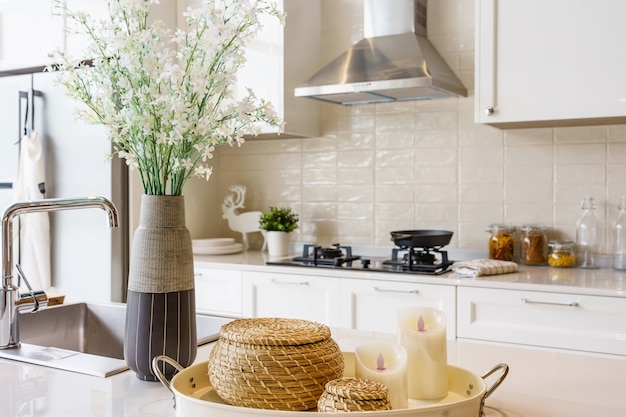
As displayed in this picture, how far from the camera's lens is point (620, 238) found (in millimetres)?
2926

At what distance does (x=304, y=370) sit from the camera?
930mm

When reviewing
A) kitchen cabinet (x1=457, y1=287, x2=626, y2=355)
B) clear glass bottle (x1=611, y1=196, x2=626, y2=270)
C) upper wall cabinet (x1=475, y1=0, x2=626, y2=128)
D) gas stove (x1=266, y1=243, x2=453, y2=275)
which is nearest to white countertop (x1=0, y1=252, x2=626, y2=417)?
kitchen cabinet (x1=457, y1=287, x2=626, y2=355)

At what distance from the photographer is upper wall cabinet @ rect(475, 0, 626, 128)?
104 inches

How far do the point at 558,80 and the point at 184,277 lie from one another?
202 cm

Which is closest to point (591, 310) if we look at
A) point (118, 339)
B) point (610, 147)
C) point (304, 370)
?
point (610, 147)

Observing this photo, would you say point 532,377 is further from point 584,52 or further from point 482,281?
point 584,52

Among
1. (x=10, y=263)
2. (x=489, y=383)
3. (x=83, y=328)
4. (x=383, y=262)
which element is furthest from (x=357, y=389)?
(x=383, y=262)

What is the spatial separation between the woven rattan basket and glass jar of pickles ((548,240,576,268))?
224 cm

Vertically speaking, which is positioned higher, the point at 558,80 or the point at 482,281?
the point at 558,80

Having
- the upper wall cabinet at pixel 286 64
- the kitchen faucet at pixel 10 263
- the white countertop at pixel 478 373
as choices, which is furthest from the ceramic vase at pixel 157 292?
the upper wall cabinet at pixel 286 64

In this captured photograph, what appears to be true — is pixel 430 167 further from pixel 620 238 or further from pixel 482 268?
pixel 620 238

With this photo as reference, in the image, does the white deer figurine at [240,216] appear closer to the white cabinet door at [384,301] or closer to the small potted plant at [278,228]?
the small potted plant at [278,228]

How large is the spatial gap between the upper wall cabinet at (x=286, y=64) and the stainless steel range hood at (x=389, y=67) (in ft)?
0.52

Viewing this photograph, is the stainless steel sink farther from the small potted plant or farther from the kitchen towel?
the small potted plant
